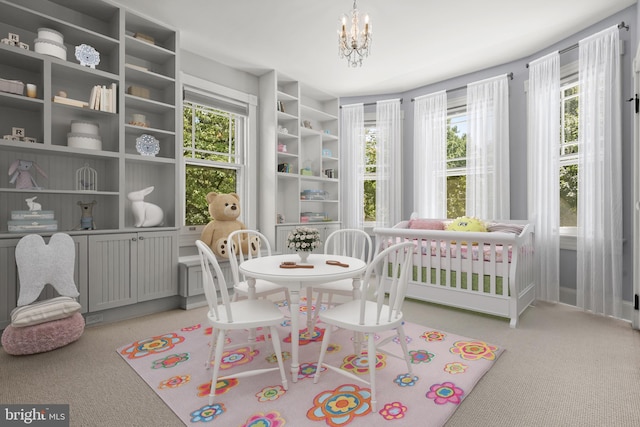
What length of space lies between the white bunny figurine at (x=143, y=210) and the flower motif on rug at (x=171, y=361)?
144 cm

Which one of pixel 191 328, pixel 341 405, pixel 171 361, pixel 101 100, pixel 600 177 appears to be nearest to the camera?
pixel 341 405

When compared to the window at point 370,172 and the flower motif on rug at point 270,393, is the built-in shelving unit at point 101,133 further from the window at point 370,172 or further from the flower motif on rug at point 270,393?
the window at point 370,172

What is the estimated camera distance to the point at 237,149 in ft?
13.9

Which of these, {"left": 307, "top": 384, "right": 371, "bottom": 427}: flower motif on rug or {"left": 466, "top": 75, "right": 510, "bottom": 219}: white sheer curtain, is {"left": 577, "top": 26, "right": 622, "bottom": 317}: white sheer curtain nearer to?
{"left": 466, "top": 75, "right": 510, "bottom": 219}: white sheer curtain

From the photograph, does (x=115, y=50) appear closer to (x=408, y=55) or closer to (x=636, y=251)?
(x=408, y=55)

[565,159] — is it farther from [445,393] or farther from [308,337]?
[308,337]

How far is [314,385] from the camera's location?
71.1 inches

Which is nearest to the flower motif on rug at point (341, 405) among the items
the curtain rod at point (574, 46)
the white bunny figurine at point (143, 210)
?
the white bunny figurine at point (143, 210)

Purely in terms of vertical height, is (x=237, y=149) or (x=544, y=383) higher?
(x=237, y=149)

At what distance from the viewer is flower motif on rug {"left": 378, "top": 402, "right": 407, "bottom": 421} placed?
5.01ft

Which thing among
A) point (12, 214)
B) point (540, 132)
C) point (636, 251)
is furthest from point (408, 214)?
point (12, 214)

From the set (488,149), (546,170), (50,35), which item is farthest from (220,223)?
(546,170)

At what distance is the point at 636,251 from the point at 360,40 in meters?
2.93

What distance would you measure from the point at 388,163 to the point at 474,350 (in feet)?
10.6
